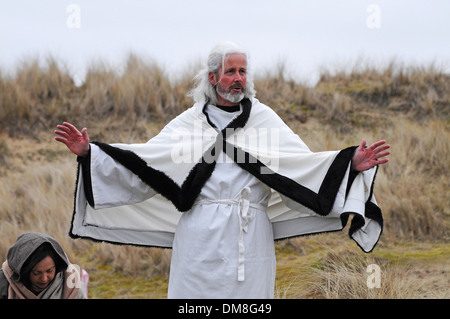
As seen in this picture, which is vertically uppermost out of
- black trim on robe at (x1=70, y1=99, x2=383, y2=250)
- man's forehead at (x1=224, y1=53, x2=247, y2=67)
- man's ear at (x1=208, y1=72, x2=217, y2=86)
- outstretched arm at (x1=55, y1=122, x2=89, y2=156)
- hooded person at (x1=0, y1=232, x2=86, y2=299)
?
man's forehead at (x1=224, y1=53, x2=247, y2=67)

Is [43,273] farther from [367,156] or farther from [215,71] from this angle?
[367,156]

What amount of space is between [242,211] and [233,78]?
90cm

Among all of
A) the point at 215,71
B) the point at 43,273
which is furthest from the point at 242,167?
the point at 43,273

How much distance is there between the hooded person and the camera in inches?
210

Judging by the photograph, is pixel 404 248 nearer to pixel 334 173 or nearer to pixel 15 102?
pixel 334 173

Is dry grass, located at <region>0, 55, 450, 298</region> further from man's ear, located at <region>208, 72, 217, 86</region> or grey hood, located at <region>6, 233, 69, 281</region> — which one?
grey hood, located at <region>6, 233, 69, 281</region>

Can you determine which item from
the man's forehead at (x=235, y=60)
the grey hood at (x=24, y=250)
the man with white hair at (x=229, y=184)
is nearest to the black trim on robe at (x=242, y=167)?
the man with white hair at (x=229, y=184)

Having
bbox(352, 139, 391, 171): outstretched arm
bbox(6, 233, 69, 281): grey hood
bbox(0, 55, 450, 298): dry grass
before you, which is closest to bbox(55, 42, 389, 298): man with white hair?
bbox(352, 139, 391, 171): outstretched arm

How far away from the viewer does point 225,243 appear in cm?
491

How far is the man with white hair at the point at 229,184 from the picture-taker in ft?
16.2

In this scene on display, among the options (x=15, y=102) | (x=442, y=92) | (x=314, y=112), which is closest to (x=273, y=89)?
(x=314, y=112)

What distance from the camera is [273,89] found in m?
14.6

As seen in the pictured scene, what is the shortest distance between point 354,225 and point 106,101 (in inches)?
389

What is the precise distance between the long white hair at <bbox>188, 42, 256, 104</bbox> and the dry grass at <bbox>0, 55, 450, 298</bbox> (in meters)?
2.72
